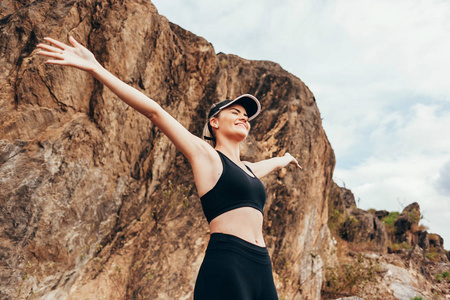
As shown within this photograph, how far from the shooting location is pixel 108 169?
4.62 meters

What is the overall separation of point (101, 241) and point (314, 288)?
14.9 feet

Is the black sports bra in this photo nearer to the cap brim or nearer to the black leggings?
the black leggings

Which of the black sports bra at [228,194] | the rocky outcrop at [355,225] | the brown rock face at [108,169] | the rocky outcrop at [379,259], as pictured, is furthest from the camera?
the rocky outcrop at [355,225]

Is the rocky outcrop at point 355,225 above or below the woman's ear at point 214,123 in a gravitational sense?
above

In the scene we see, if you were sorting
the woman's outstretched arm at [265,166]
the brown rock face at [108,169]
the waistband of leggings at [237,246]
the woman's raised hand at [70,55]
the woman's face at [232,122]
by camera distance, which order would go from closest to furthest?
the woman's raised hand at [70,55], the waistband of leggings at [237,246], the woman's face at [232,122], the woman's outstretched arm at [265,166], the brown rock face at [108,169]

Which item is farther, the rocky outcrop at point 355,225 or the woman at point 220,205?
the rocky outcrop at point 355,225

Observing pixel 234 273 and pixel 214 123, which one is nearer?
pixel 234 273

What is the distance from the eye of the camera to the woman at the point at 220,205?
2.08 m

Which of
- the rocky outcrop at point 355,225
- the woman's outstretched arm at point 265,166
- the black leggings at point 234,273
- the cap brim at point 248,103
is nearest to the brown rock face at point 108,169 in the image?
the woman's outstretched arm at point 265,166

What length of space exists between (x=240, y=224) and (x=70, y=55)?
158 centimetres

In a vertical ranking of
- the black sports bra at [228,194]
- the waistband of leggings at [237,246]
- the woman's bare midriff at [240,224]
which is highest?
the black sports bra at [228,194]

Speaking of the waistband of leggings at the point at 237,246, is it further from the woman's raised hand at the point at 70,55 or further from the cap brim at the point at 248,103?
the woman's raised hand at the point at 70,55

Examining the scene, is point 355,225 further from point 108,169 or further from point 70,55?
point 70,55

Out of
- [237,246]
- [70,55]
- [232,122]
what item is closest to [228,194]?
[237,246]
